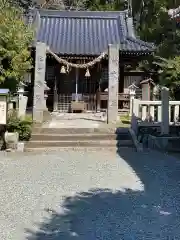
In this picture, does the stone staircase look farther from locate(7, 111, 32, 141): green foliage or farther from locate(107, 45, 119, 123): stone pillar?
locate(107, 45, 119, 123): stone pillar

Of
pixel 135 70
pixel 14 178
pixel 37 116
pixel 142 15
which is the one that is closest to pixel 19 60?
pixel 37 116

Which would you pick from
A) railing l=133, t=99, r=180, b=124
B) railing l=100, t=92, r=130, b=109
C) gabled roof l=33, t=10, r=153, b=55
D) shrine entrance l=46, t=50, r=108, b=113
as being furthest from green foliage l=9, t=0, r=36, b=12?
railing l=133, t=99, r=180, b=124

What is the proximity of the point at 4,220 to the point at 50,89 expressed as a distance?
14478mm

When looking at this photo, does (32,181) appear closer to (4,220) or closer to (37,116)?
(4,220)

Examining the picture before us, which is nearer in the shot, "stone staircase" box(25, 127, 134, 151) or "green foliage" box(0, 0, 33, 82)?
"stone staircase" box(25, 127, 134, 151)

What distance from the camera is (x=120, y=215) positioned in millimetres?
5070

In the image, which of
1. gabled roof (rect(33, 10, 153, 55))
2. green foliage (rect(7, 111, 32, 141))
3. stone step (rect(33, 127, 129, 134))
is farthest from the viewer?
gabled roof (rect(33, 10, 153, 55))

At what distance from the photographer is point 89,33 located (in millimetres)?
19953

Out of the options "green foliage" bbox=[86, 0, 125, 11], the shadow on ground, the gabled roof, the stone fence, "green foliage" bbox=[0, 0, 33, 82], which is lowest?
the shadow on ground

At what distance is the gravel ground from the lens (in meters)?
4.50

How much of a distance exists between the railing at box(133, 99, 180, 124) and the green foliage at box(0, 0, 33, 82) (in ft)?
13.1

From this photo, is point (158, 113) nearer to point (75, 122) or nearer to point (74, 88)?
point (75, 122)

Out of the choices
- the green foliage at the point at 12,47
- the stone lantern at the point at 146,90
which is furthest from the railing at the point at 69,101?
the green foliage at the point at 12,47

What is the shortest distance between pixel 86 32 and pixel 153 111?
9.15 metres
